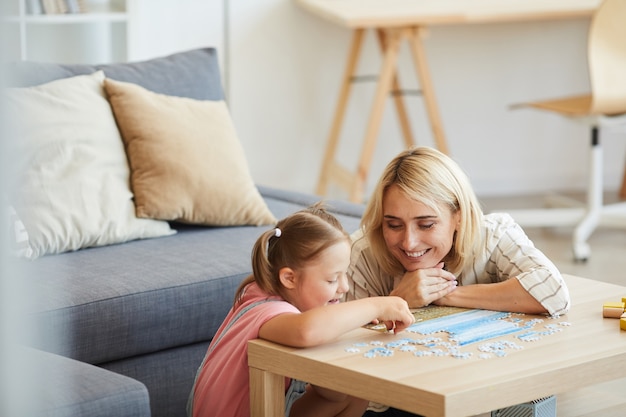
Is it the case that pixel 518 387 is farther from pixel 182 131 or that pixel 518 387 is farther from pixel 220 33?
pixel 220 33

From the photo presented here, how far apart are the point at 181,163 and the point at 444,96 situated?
8.17ft

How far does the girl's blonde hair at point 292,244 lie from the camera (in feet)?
5.26

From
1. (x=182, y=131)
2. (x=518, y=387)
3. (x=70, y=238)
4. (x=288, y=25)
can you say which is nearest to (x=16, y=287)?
(x=518, y=387)

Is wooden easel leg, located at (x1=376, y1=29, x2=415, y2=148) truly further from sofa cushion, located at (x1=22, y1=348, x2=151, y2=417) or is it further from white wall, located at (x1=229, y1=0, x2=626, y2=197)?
sofa cushion, located at (x1=22, y1=348, x2=151, y2=417)

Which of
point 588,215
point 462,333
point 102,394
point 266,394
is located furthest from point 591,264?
point 102,394

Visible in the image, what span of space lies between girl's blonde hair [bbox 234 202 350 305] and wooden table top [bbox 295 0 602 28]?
2.29m

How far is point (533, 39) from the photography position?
16.1ft

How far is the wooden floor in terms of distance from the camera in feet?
7.22

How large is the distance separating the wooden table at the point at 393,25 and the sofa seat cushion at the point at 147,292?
1.58 m

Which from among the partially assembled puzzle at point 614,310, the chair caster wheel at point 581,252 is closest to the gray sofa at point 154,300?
the partially assembled puzzle at point 614,310

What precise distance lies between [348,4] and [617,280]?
5.34 feet

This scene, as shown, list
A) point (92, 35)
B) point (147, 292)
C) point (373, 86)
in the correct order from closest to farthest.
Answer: point (147, 292), point (92, 35), point (373, 86)

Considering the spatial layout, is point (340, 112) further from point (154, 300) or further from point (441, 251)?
point (441, 251)

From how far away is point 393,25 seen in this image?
3.92 metres
